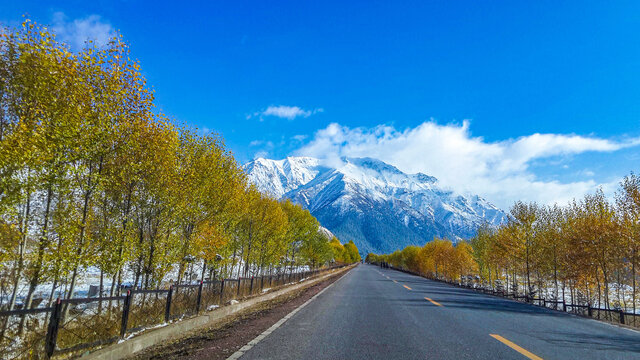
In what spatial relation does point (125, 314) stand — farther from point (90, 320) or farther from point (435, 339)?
point (435, 339)

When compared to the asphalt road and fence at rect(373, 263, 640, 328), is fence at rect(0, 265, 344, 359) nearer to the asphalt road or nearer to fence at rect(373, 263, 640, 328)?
the asphalt road

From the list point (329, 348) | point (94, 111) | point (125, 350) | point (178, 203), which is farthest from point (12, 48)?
point (329, 348)

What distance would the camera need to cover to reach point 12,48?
425 inches

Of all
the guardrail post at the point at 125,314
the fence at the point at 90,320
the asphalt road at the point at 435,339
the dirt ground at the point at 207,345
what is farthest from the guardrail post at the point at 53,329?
the asphalt road at the point at 435,339

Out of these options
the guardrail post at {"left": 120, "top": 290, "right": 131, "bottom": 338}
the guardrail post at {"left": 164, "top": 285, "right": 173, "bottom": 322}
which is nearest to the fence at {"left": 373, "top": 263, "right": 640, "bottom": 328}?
the guardrail post at {"left": 164, "top": 285, "right": 173, "bottom": 322}

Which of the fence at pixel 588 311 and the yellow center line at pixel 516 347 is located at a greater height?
the yellow center line at pixel 516 347

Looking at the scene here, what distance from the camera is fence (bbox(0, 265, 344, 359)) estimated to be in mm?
5875

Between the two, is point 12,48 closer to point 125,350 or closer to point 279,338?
point 125,350

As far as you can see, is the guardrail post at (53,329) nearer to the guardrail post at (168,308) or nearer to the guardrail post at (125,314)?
the guardrail post at (125,314)

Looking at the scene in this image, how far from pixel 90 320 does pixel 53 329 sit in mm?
1574

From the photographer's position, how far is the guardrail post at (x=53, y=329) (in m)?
5.73

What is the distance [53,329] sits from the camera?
5855 mm

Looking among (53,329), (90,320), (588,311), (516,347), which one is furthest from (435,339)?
(588,311)

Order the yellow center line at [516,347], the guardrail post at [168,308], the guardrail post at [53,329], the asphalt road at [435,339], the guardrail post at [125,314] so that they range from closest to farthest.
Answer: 1. the yellow center line at [516,347]
2. the guardrail post at [53,329]
3. the asphalt road at [435,339]
4. the guardrail post at [125,314]
5. the guardrail post at [168,308]
